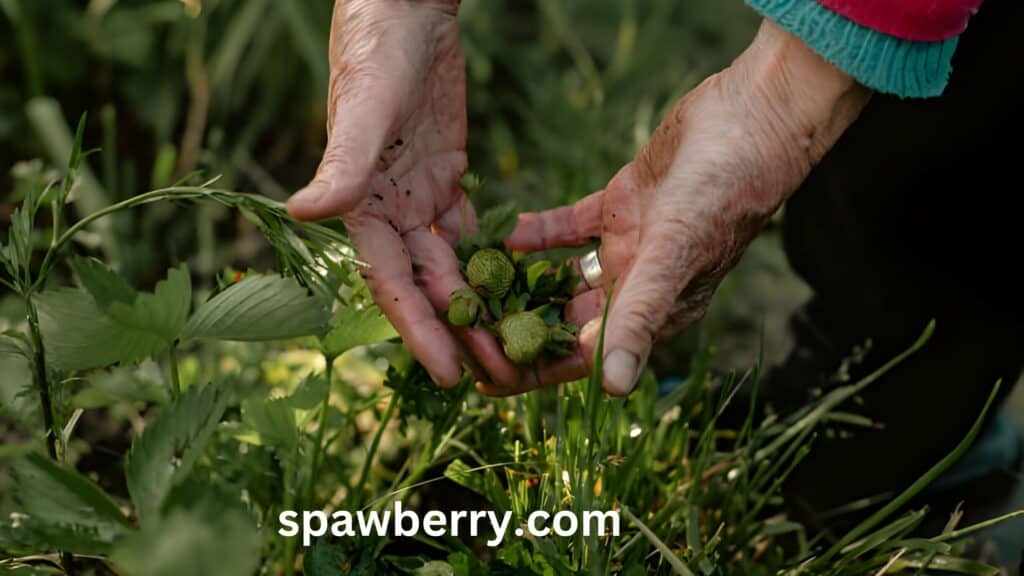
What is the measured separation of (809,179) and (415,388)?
0.65 m

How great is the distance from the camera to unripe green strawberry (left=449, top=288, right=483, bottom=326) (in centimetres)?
100

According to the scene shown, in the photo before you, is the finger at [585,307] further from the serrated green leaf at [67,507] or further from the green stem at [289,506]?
the serrated green leaf at [67,507]

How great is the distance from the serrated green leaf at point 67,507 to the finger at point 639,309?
43 cm

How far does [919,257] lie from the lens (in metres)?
1.30

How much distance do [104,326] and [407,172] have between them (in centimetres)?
42

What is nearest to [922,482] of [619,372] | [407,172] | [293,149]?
[619,372]

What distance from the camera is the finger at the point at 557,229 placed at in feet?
3.96

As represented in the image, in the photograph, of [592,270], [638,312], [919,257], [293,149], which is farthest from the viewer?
[293,149]

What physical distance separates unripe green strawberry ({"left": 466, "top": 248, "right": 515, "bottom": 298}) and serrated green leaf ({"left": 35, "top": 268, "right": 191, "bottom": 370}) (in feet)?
1.03

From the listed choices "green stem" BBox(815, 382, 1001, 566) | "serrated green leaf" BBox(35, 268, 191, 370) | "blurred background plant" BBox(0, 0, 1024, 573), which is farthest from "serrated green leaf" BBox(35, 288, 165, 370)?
"green stem" BBox(815, 382, 1001, 566)

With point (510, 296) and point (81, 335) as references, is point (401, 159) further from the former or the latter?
point (81, 335)

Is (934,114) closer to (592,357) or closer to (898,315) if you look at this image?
(898,315)

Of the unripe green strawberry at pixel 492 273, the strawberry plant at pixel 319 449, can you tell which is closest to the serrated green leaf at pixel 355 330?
the strawberry plant at pixel 319 449

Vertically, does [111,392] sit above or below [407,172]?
below
